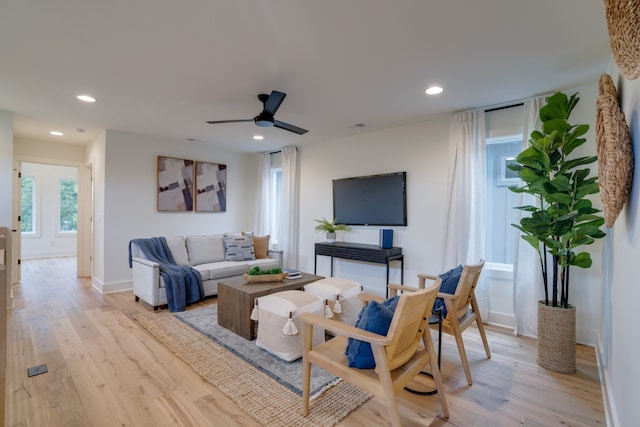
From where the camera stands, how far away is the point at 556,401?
205 centimetres

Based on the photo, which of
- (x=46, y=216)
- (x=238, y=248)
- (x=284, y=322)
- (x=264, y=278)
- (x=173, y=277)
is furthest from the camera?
(x=46, y=216)

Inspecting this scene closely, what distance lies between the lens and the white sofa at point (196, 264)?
12.3ft

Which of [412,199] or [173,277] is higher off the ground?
[412,199]

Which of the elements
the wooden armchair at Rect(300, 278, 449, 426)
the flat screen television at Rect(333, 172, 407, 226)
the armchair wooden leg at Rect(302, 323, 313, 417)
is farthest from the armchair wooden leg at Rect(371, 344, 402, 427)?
the flat screen television at Rect(333, 172, 407, 226)

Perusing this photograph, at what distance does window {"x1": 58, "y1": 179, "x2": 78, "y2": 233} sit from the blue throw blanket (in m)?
5.57

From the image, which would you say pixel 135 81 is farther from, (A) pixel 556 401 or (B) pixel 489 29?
(A) pixel 556 401

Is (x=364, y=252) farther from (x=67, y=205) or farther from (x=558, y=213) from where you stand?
(x=67, y=205)

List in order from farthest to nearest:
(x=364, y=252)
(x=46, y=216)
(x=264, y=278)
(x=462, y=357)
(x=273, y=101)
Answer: (x=46, y=216)
(x=364, y=252)
(x=264, y=278)
(x=273, y=101)
(x=462, y=357)

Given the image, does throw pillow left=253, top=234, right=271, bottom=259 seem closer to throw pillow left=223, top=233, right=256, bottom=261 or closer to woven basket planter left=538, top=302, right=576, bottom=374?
throw pillow left=223, top=233, right=256, bottom=261

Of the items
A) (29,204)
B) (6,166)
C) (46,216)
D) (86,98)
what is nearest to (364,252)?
(86,98)

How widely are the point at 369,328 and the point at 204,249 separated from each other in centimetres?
382

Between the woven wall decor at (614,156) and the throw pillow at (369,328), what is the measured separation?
1.27m

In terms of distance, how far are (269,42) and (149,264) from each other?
3.02 meters

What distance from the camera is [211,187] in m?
5.80
